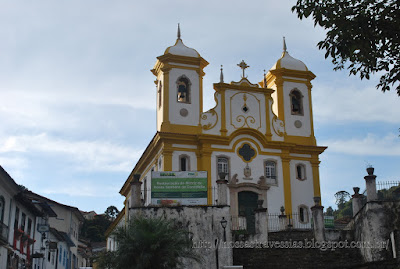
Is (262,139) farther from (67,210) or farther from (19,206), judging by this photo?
(67,210)

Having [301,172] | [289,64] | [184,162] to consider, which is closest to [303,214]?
[301,172]

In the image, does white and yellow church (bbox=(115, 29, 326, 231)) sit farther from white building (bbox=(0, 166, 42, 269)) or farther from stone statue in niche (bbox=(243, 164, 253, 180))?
white building (bbox=(0, 166, 42, 269))

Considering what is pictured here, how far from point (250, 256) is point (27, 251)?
13.4 m

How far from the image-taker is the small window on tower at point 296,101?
38938 mm

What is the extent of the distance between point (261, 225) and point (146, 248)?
7642 millimetres

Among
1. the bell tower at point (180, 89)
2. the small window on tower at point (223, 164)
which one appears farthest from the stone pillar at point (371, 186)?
the bell tower at point (180, 89)

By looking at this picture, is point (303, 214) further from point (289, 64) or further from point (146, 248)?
point (146, 248)

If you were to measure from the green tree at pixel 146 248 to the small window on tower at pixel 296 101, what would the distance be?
20356 millimetres

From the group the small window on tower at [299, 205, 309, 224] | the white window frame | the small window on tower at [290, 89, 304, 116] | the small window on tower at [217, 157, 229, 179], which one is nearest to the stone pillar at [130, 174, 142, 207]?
the small window on tower at [217, 157, 229, 179]

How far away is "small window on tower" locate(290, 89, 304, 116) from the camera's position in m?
38.9

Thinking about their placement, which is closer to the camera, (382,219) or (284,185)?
(382,219)

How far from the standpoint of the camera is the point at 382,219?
80.2 ft

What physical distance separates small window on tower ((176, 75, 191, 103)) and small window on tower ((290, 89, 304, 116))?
7.10 m

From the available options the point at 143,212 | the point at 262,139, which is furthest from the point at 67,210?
the point at 143,212
